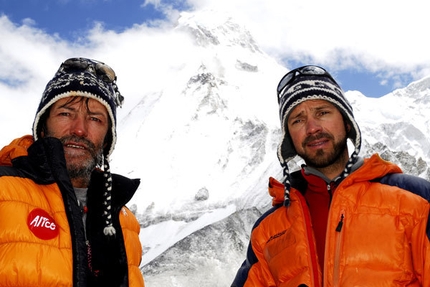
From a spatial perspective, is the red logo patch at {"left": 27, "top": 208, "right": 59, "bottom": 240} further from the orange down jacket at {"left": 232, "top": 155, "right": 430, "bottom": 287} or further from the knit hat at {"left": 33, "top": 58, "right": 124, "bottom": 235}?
the orange down jacket at {"left": 232, "top": 155, "right": 430, "bottom": 287}

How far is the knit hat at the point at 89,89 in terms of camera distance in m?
4.04

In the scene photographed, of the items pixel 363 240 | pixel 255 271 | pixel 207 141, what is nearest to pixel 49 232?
pixel 255 271

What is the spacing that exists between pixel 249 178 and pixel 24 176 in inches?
4848

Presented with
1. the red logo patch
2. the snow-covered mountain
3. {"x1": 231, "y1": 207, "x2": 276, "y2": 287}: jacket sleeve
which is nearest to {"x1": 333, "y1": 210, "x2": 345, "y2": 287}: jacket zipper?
{"x1": 231, "y1": 207, "x2": 276, "y2": 287}: jacket sleeve

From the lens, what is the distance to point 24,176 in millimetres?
3396

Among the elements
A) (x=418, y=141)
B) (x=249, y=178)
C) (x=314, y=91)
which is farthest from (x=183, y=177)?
(x=314, y=91)

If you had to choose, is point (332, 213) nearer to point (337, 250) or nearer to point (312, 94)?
point (337, 250)

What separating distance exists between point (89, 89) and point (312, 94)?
2.35 metres

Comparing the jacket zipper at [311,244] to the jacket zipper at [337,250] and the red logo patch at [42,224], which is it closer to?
the jacket zipper at [337,250]

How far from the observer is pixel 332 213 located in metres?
3.78

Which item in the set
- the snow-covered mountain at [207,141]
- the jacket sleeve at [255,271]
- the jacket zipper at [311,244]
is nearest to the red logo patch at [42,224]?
the jacket sleeve at [255,271]

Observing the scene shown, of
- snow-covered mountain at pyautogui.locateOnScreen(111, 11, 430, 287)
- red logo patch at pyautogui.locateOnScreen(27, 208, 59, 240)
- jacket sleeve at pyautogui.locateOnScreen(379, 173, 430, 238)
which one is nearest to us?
red logo patch at pyautogui.locateOnScreen(27, 208, 59, 240)

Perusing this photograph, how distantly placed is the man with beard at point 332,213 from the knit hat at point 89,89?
166 centimetres

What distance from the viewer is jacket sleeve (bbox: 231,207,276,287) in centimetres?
434
